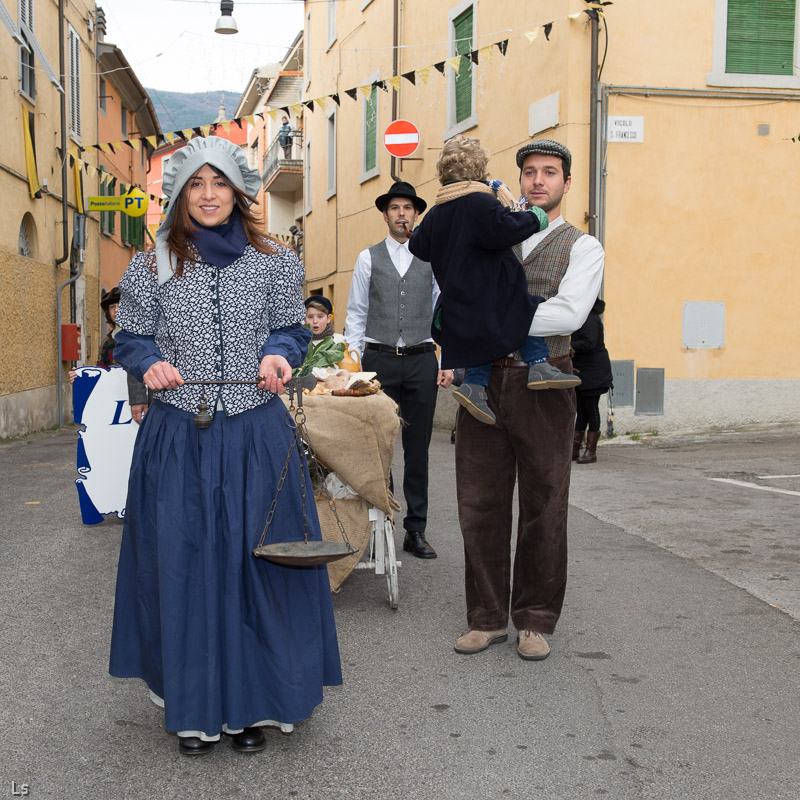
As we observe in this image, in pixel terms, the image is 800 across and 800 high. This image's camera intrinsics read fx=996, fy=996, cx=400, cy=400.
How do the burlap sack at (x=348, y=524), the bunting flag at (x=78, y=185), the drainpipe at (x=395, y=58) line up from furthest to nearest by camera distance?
1. the bunting flag at (x=78, y=185)
2. the drainpipe at (x=395, y=58)
3. the burlap sack at (x=348, y=524)

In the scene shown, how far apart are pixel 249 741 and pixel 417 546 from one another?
2.84 m

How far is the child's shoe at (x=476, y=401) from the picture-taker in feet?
13.0

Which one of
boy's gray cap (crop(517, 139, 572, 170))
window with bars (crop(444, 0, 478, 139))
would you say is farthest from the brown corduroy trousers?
window with bars (crop(444, 0, 478, 139))

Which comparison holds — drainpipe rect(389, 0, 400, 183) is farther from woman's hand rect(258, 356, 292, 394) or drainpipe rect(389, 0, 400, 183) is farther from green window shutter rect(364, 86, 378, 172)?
woman's hand rect(258, 356, 292, 394)

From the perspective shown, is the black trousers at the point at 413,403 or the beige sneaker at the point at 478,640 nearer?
the beige sneaker at the point at 478,640

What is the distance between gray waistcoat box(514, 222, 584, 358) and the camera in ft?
13.0

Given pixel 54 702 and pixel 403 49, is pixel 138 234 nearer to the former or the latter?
pixel 403 49

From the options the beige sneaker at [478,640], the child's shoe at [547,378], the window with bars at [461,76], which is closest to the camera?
the child's shoe at [547,378]

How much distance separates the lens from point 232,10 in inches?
758

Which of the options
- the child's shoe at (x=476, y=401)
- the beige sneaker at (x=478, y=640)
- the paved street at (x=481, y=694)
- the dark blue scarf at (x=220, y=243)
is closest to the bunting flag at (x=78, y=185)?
the paved street at (x=481, y=694)

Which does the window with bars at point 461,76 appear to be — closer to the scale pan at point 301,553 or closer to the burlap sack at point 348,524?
the burlap sack at point 348,524

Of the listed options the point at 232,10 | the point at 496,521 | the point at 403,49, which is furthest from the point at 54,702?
the point at 232,10

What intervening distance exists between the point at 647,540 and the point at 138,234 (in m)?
25.2

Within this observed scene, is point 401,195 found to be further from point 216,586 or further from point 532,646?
point 216,586
